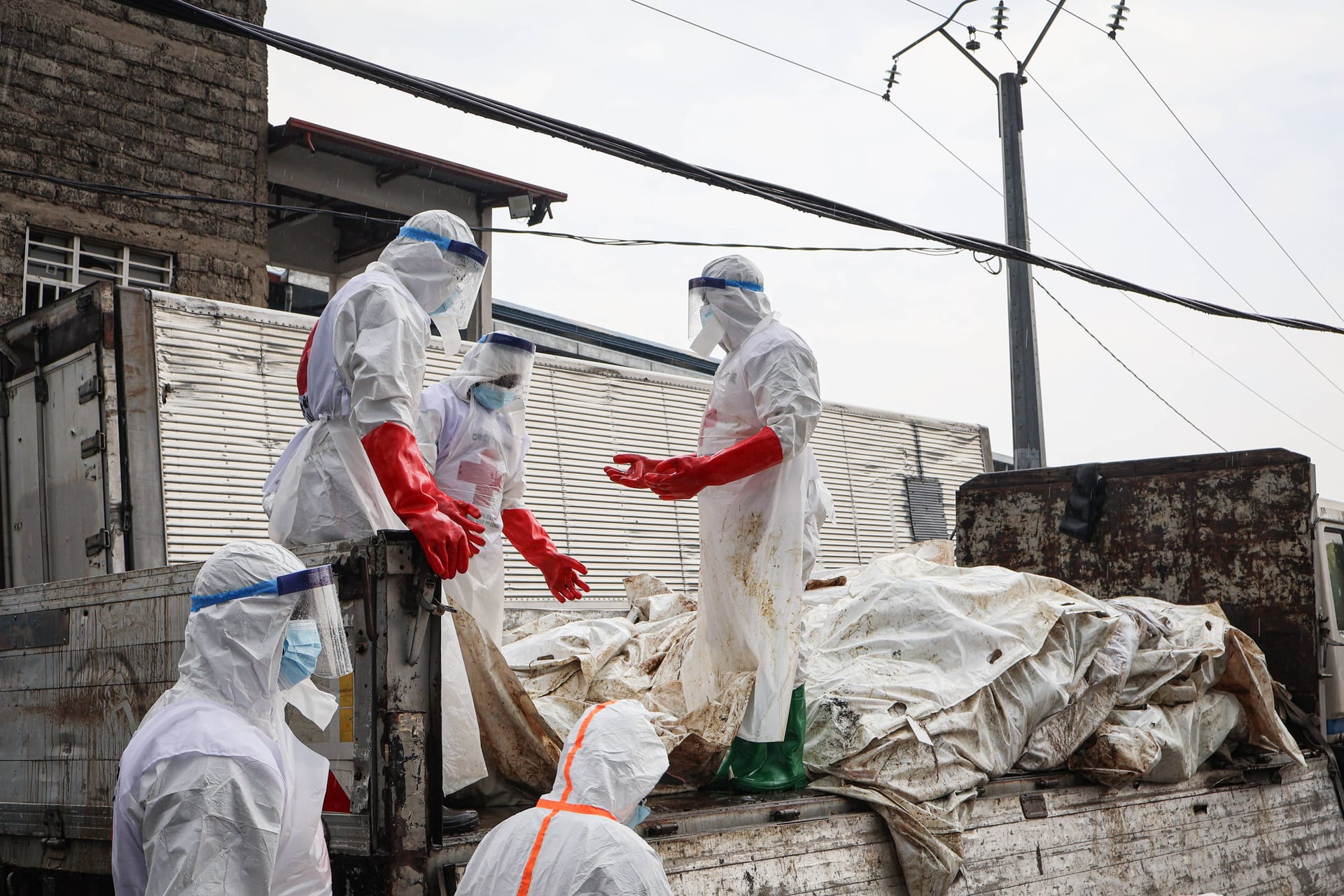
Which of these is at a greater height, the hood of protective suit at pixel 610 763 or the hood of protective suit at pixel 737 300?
the hood of protective suit at pixel 737 300

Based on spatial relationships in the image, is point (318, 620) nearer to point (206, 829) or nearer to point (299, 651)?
point (299, 651)

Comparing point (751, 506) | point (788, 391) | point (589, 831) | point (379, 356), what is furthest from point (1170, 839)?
point (379, 356)

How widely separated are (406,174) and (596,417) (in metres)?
5.32

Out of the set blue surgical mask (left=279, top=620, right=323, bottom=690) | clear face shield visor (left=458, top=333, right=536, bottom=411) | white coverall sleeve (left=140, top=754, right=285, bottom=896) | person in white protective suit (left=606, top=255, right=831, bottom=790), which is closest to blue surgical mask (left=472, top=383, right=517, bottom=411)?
clear face shield visor (left=458, top=333, right=536, bottom=411)

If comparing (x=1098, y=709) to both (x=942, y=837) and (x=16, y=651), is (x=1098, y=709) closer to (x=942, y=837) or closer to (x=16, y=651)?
(x=942, y=837)

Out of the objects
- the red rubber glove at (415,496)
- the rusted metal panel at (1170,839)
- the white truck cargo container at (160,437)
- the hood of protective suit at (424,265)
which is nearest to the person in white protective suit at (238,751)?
the red rubber glove at (415,496)

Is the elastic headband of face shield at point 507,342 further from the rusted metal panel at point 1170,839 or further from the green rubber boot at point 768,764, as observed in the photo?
the rusted metal panel at point 1170,839

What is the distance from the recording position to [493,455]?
447cm

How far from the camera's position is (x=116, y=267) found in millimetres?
10594

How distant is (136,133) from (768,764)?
30.1ft

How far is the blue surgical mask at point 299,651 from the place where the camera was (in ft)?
8.20

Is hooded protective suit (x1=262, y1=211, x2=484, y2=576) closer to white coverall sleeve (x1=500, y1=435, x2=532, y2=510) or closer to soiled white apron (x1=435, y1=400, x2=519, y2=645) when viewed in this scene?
soiled white apron (x1=435, y1=400, x2=519, y2=645)

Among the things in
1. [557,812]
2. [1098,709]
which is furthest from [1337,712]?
[557,812]

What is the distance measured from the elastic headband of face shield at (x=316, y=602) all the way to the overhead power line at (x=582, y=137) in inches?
83.8
